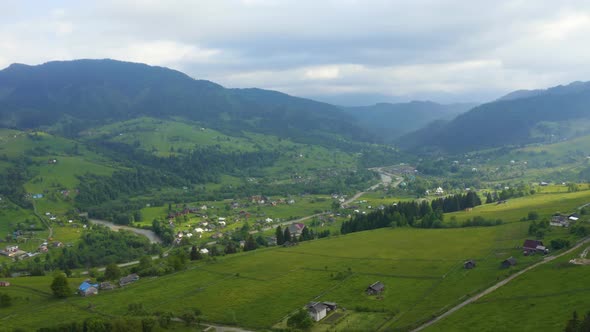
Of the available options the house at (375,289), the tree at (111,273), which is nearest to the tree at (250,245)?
the tree at (111,273)

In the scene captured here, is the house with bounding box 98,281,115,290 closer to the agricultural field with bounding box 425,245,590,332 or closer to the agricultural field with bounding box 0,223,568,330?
the agricultural field with bounding box 0,223,568,330

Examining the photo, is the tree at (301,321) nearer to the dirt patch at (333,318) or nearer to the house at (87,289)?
the dirt patch at (333,318)

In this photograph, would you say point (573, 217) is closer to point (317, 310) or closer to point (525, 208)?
point (525, 208)

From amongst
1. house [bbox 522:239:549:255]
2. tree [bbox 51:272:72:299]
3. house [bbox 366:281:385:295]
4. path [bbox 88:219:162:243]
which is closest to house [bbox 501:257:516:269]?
house [bbox 522:239:549:255]

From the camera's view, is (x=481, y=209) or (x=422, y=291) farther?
(x=481, y=209)

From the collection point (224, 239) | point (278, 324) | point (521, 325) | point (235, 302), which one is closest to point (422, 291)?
point (521, 325)

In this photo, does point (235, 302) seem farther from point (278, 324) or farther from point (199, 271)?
point (199, 271)
